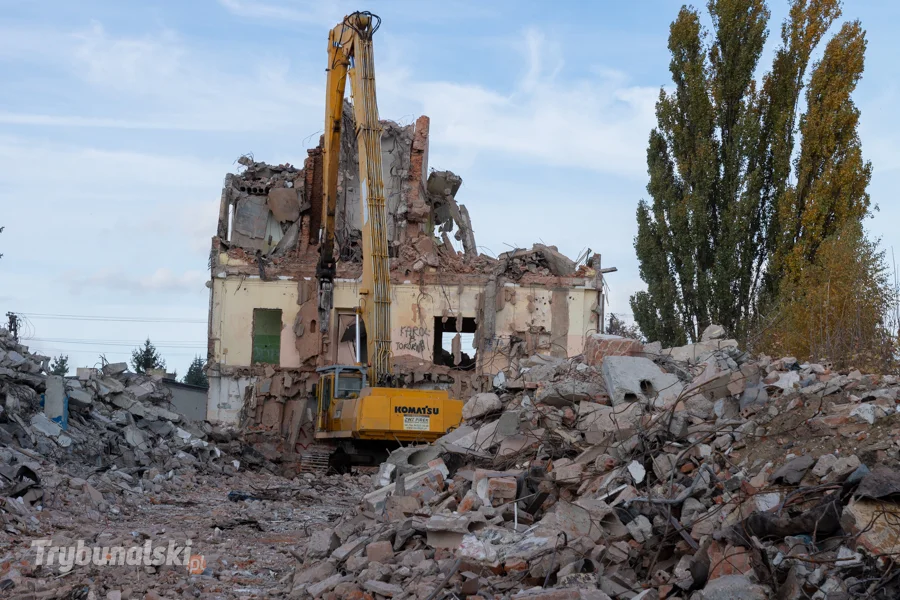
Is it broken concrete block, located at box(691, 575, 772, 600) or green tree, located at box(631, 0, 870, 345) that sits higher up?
green tree, located at box(631, 0, 870, 345)

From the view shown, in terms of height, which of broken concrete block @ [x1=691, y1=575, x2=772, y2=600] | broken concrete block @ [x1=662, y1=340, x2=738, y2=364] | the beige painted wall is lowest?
broken concrete block @ [x1=691, y1=575, x2=772, y2=600]

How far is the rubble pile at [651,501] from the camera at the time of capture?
187 inches

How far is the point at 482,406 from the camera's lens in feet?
30.0

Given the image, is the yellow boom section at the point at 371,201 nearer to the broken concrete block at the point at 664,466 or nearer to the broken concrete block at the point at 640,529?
the broken concrete block at the point at 664,466

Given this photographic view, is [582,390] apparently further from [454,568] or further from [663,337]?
[663,337]

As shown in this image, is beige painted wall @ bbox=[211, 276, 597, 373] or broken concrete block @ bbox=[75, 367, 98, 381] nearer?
broken concrete block @ bbox=[75, 367, 98, 381]

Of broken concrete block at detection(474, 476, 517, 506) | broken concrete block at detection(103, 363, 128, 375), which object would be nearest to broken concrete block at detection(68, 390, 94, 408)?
broken concrete block at detection(103, 363, 128, 375)

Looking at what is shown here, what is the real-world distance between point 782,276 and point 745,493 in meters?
16.6

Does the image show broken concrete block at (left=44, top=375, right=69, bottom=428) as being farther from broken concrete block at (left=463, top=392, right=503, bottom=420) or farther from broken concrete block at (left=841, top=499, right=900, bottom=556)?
broken concrete block at (left=841, top=499, right=900, bottom=556)

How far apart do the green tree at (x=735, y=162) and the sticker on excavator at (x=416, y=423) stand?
966 centimetres

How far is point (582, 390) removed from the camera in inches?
328

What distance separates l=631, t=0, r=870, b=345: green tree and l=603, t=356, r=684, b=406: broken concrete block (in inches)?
523

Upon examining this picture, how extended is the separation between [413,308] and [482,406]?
14.9m

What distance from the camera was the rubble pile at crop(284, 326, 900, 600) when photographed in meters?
4.75
